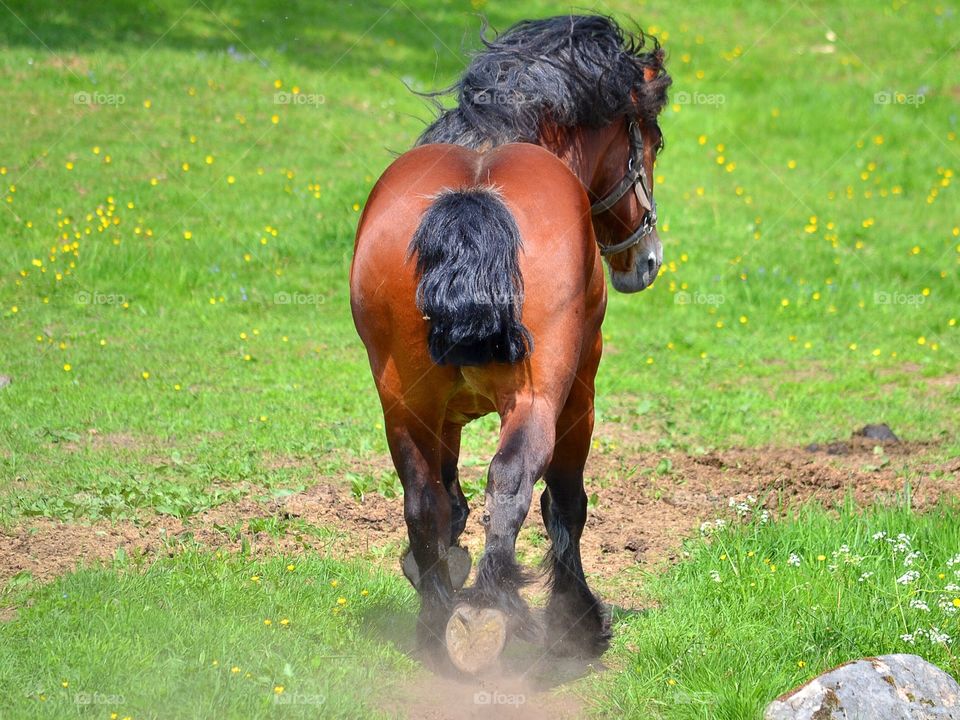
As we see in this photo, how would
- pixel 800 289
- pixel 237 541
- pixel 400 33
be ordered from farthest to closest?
pixel 400 33 → pixel 800 289 → pixel 237 541

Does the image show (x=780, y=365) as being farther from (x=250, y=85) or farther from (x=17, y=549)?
(x=250, y=85)

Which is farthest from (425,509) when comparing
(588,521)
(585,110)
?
(588,521)

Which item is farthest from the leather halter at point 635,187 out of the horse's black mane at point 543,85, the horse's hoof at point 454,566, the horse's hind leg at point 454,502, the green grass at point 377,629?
the green grass at point 377,629

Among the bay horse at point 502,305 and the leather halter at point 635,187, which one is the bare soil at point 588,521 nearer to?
the bay horse at point 502,305

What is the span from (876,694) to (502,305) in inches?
70.0

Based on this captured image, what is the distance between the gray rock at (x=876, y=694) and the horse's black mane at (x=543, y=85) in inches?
Answer: 87.6

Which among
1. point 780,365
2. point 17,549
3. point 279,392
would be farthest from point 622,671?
point 780,365

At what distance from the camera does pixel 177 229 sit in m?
11.1

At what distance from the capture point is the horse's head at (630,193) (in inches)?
193

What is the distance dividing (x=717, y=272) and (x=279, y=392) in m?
5.02

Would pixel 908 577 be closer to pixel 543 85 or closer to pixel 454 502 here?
pixel 454 502

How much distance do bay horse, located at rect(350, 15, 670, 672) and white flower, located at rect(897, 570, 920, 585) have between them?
1.22 meters


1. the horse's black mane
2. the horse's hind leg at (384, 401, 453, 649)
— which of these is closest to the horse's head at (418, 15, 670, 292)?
the horse's black mane

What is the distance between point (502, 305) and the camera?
3.68 m
